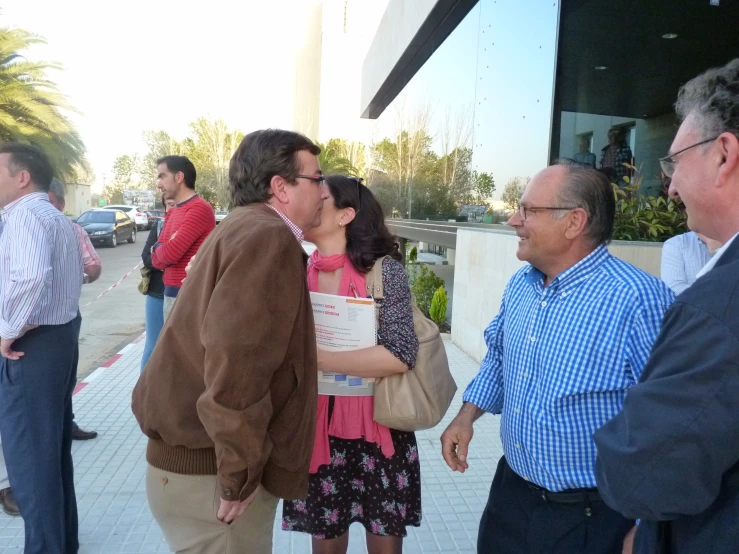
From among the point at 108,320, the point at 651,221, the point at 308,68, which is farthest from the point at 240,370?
the point at 308,68

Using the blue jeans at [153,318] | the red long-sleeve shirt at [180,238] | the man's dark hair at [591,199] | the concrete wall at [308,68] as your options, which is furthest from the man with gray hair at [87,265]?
the concrete wall at [308,68]

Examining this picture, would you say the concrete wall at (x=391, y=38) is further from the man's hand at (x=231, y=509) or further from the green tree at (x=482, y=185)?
the man's hand at (x=231, y=509)

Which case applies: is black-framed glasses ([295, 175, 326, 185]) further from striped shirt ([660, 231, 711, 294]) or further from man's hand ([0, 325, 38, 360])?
striped shirt ([660, 231, 711, 294])

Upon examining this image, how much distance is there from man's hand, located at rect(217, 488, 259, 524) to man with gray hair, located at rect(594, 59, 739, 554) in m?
0.95

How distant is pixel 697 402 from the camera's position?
3.13 ft

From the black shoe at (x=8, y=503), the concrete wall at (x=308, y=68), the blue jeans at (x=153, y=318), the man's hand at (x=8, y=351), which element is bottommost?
the black shoe at (x=8, y=503)

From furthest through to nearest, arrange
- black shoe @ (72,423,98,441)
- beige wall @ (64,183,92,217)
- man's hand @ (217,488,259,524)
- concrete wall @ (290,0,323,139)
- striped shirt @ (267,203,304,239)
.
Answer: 1. concrete wall @ (290,0,323,139)
2. beige wall @ (64,183,92,217)
3. black shoe @ (72,423,98,441)
4. striped shirt @ (267,203,304,239)
5. man's hand @ (217,488,259,524)

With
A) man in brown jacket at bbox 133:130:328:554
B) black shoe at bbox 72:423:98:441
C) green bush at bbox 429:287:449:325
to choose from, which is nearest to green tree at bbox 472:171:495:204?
green bush at bbox 429:287:449:325

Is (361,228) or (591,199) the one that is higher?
(591,199)

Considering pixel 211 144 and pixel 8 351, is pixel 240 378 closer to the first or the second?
pixel 8 351

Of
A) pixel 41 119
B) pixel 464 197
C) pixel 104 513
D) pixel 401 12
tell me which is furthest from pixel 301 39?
pixel 104 513

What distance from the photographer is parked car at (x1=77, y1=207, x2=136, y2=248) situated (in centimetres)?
2381

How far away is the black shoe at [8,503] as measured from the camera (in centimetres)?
321

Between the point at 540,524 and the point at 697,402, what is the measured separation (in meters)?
0.95
